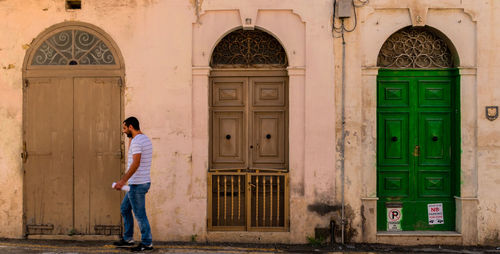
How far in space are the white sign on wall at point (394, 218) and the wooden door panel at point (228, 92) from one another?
291 centimetres

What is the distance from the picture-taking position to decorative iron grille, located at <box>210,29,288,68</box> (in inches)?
318

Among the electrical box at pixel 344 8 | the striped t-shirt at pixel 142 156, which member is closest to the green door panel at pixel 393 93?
the electrical box at pixel 344 8

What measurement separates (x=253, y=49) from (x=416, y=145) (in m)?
3.01

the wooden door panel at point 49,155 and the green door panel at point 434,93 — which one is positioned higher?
the green door panel at point 434,93

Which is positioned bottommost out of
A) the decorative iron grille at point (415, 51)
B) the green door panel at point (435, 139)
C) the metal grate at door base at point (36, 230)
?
the metal grate at door base at point (36, 230)

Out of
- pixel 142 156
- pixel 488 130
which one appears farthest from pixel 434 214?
pixel 142 156

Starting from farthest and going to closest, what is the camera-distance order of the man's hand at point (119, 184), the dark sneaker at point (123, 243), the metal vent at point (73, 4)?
the metal vent at point (73, 4)
the dark sneaker at point (123, 243)
the man's hand at point (119, 184)

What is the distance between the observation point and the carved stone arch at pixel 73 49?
7965 mm

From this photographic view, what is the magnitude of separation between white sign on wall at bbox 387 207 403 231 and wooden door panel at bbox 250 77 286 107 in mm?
2409

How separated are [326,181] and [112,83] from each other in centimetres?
368

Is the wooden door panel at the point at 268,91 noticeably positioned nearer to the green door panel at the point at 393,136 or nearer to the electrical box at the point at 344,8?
the electrical box at the point at 344,8

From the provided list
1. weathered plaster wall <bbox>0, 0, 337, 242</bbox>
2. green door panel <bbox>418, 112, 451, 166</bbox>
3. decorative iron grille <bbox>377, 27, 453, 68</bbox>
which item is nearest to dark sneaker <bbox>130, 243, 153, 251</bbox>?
weathered plaster wall <bbox>0, 0, 337, 242</bbox>

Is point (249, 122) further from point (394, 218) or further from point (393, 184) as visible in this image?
point (394, 218)

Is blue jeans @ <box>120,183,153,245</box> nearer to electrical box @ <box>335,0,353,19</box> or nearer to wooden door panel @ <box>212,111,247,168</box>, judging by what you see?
wooden door panel @ <box>212,111,247,168</box>
